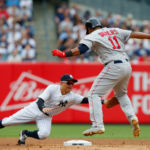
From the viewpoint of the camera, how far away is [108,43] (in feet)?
22.5

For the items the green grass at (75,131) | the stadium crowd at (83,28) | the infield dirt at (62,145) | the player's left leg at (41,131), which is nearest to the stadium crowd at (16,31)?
the stadium crowd at (83,28)

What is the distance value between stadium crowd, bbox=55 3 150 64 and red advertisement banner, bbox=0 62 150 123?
5.37 feet

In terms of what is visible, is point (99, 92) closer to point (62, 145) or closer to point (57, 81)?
point (62, 145)

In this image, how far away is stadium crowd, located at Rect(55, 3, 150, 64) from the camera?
13.8m

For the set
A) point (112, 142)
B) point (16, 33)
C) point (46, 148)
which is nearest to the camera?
point (46, 148)

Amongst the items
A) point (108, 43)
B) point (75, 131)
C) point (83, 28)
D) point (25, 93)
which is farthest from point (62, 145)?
point (83, 28)

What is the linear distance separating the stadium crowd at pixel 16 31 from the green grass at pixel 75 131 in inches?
109

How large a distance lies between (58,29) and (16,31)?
1.50 meters

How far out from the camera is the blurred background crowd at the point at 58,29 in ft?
43.8

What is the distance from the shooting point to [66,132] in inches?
398

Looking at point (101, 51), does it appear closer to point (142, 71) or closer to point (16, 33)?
point (142, 71)

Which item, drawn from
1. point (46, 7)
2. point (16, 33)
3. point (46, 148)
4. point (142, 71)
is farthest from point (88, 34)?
point (46, 7)

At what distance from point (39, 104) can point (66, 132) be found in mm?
2917

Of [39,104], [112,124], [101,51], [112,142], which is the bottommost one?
[112,124]
